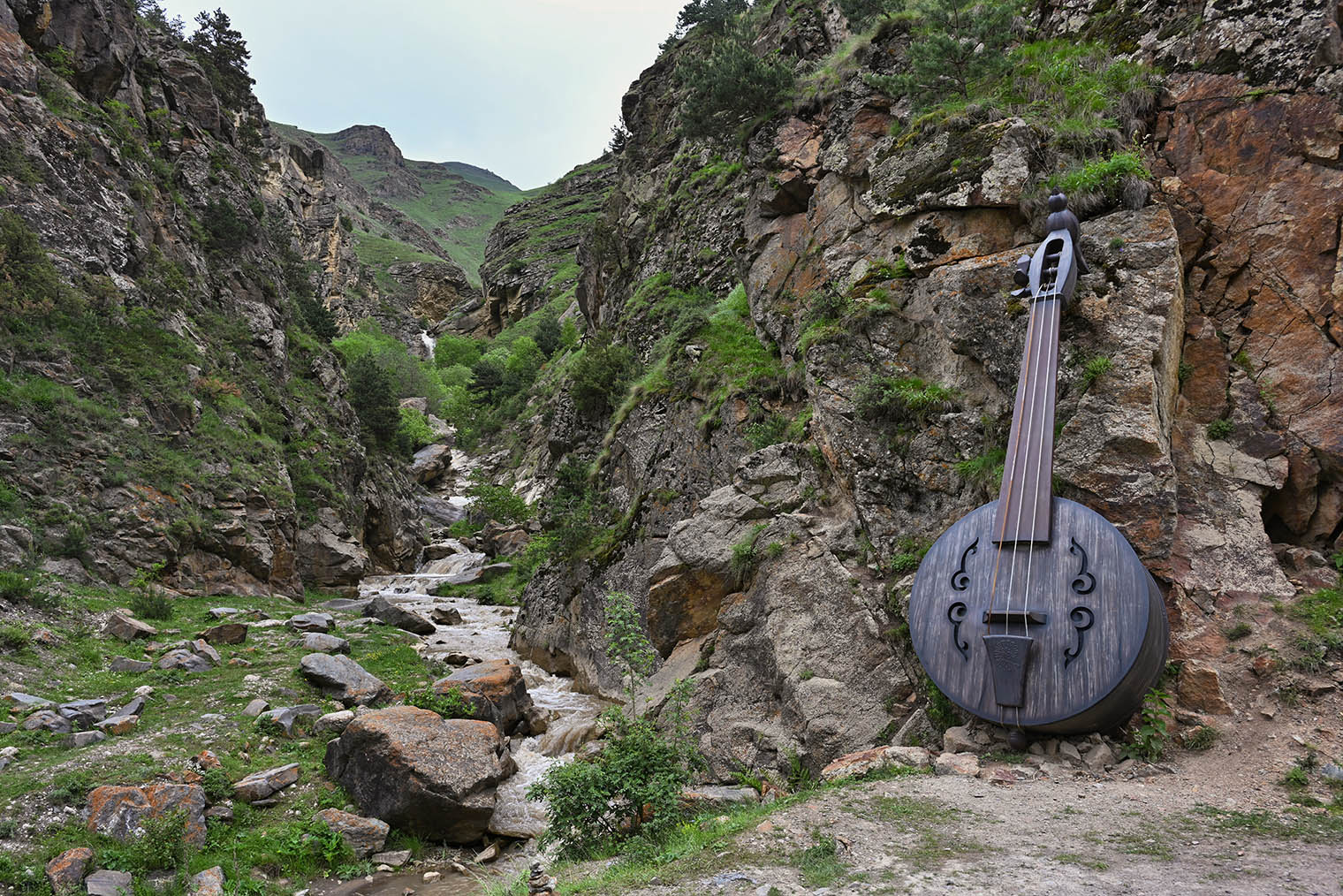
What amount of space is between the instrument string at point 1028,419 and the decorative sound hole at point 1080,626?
511mm

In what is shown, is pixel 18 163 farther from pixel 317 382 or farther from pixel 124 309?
pixel 317 382

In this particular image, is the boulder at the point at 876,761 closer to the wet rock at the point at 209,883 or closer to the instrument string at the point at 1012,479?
the instrument string at the point at 1012,479

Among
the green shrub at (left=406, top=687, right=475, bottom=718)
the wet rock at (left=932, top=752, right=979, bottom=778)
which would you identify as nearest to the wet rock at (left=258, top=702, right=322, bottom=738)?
the green shrub at (left=406, top=687, right=475, bottom=718)

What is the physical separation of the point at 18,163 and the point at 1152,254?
31577 mm

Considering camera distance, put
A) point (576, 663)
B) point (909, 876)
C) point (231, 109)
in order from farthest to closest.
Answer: point (231, 109) → point (576, 663) → point (909, 876)

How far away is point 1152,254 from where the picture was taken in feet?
29.3

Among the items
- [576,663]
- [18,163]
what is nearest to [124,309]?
[18,163]

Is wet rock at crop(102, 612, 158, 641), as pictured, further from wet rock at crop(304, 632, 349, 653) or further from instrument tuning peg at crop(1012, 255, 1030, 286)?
instrument tuning peg at crop(1012, 255, 1030, 286)

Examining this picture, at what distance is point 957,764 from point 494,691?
32.5 ft

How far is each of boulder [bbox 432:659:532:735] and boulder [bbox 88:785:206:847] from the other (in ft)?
15.9

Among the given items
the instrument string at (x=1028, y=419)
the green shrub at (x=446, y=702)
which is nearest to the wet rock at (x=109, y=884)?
the green shrub at (x=446, y=702)

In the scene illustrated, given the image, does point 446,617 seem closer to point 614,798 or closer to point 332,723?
point 332,723

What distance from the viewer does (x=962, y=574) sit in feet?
25.7

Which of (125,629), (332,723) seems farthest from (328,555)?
(332,723)
